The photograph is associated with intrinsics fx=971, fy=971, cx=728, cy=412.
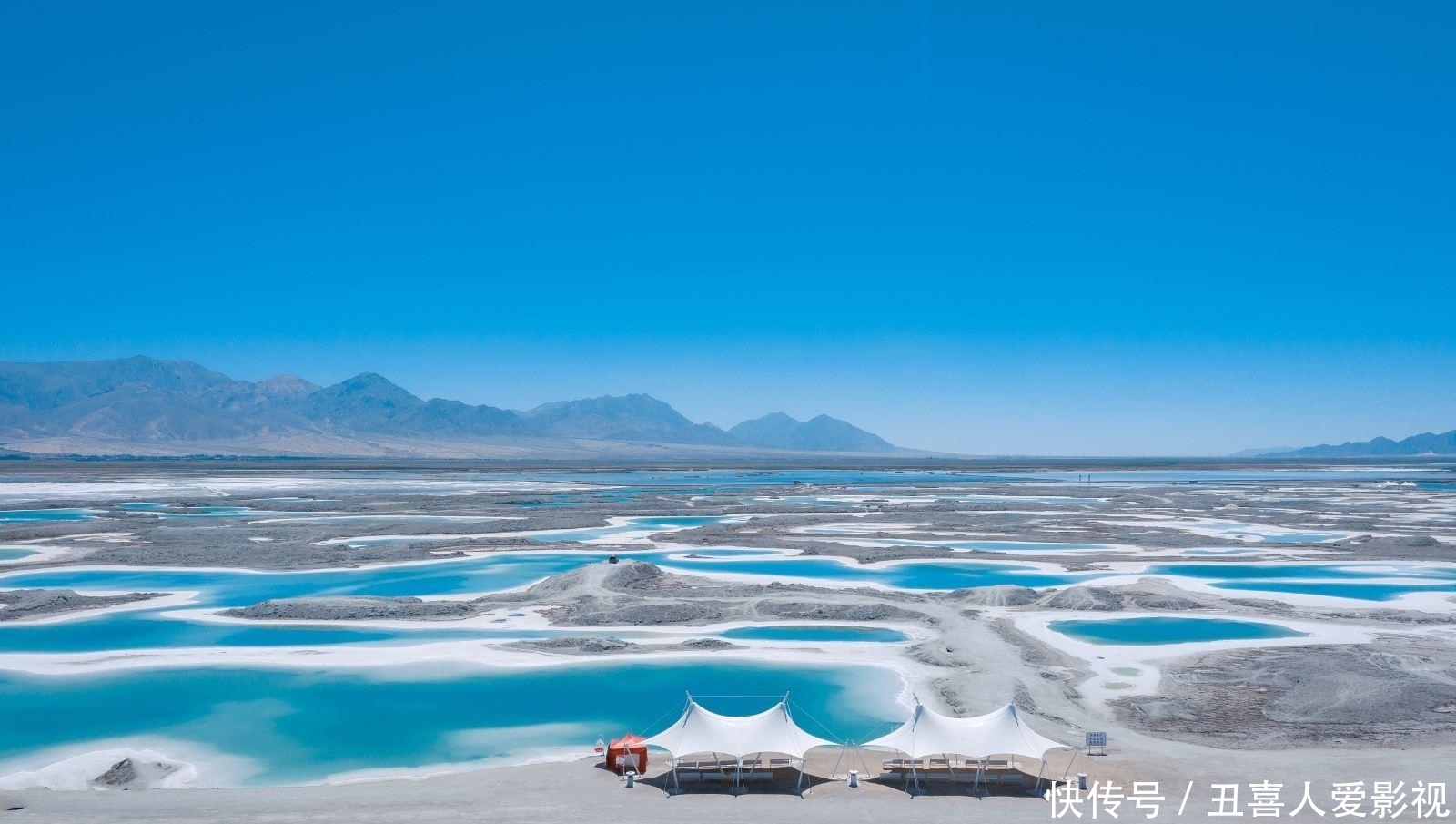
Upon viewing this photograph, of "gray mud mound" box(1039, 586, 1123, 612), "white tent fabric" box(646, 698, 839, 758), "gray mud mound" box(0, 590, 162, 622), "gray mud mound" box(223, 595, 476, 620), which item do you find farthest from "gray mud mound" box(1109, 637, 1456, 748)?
"gray mud mound" box(0, 590, 162, 622)

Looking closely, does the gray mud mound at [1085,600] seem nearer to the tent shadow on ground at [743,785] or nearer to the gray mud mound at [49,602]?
the tent shadow on ground at [743,785]

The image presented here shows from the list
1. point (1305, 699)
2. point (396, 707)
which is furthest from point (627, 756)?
point (1305, 699)

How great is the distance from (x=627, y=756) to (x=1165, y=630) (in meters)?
23.1

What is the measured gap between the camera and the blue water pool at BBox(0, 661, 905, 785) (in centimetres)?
2270

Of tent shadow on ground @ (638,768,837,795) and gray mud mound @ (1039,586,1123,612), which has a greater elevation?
gray mud mound @ (1039,586,1123,612)

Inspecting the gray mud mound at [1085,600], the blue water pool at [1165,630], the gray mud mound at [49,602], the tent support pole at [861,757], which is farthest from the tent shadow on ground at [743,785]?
the gray mud mound at [49,602]

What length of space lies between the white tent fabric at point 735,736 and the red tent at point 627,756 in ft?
1.13

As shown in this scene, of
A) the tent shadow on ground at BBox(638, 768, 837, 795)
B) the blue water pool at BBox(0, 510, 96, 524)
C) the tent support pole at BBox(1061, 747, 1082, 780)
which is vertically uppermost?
the blue water pool at BBox(0, 510, 96, 524)

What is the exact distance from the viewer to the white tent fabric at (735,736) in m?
18.8

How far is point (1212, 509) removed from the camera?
84375 mm

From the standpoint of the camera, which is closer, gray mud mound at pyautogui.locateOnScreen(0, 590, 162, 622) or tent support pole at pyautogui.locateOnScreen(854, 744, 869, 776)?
tent support pole at pyautogui.locateOnScreen(854, 744, 869, 776)

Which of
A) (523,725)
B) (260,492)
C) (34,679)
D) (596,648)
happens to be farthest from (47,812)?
(260,492)

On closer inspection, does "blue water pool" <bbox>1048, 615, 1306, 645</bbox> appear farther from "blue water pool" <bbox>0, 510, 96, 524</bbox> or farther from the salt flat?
"blue water pool" <bbox>0, 510, 96, 524</bbox>

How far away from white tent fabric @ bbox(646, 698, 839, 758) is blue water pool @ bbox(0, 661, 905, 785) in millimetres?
4309
